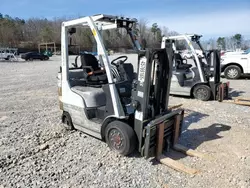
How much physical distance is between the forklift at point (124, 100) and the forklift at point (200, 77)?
3628mm

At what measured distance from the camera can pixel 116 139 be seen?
3.67 m

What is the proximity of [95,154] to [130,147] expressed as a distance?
69cm

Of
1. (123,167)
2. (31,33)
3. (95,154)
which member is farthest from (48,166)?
(31,33)

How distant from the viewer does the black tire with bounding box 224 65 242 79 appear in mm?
11483

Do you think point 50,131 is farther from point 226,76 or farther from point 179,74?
point 226,76

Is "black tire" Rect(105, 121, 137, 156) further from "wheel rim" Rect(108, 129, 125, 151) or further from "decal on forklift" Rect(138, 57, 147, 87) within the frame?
"decal on forklift" Rect(138, 57, 147, 87)

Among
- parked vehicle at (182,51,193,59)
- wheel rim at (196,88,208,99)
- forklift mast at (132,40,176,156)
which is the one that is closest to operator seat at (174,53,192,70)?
parked vehicle at (182,51,193,59)

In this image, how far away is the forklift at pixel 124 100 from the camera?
3412 millimetres

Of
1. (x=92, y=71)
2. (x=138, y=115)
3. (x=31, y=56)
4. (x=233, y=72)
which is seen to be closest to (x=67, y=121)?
(x=92, y=71)

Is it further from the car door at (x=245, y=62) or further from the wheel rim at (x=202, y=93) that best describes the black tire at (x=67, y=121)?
the car door at (x=245, y=62)

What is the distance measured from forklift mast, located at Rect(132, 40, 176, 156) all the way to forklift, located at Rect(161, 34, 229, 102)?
392 centimetres

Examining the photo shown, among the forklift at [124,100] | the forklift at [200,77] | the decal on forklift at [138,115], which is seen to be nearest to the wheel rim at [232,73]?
the forklift at [200,77]

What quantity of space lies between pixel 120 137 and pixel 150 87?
90 centimetres

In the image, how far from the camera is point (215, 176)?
3170 millimetres
